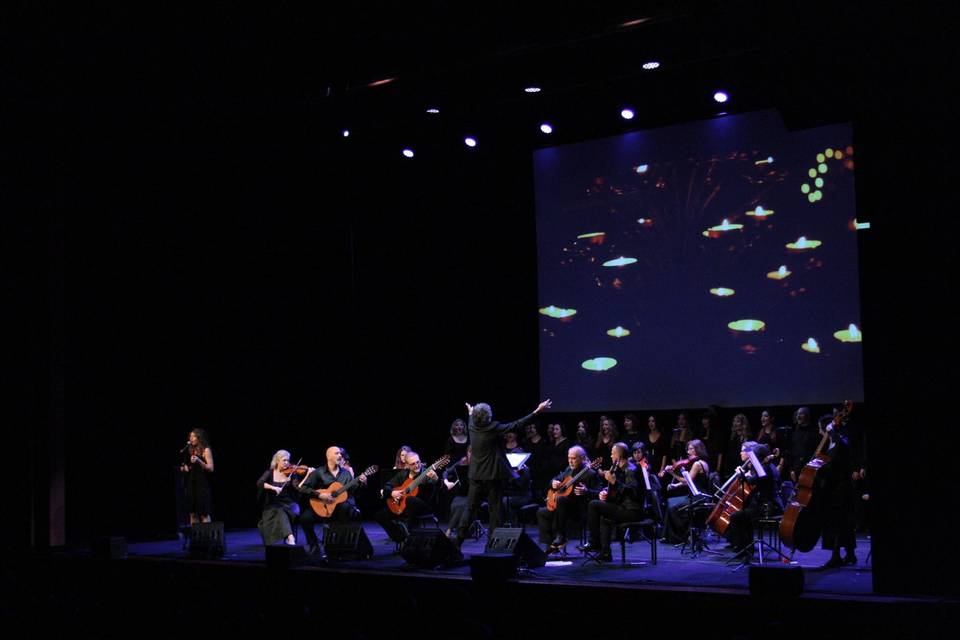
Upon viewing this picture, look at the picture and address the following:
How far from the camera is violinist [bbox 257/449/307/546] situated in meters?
10.0

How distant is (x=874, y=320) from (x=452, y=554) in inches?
157

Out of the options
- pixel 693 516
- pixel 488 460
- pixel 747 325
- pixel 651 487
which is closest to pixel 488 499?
pixel 488 460

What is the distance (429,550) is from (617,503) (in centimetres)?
190

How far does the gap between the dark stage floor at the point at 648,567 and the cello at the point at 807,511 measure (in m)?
0.30

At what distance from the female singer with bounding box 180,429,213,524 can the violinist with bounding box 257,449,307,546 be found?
1.35 meters

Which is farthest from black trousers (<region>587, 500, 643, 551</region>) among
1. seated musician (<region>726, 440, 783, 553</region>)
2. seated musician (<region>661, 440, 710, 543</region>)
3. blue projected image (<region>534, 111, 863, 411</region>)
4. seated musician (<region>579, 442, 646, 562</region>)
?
blue projected image (<region>534, 111, 863, 411</region>)

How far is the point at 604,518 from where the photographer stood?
8.98 m

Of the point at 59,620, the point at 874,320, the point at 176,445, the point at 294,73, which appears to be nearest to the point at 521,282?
the point at 176,445

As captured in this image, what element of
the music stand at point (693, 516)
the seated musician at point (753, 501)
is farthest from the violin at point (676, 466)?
the seated musician at point (753, 501)

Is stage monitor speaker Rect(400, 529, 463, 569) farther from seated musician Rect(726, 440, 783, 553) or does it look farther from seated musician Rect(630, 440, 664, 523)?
seated musician Rect(726, 440, 783, 553)

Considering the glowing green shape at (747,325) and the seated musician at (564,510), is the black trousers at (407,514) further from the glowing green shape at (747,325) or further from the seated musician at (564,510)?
the glowing green shape at (747,325)

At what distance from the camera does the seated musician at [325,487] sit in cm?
993

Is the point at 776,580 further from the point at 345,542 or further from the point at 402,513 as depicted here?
the point at 402,513

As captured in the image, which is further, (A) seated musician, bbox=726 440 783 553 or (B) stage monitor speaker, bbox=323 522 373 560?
(B) stage monitor speaker, bbox=323 522 373 560
